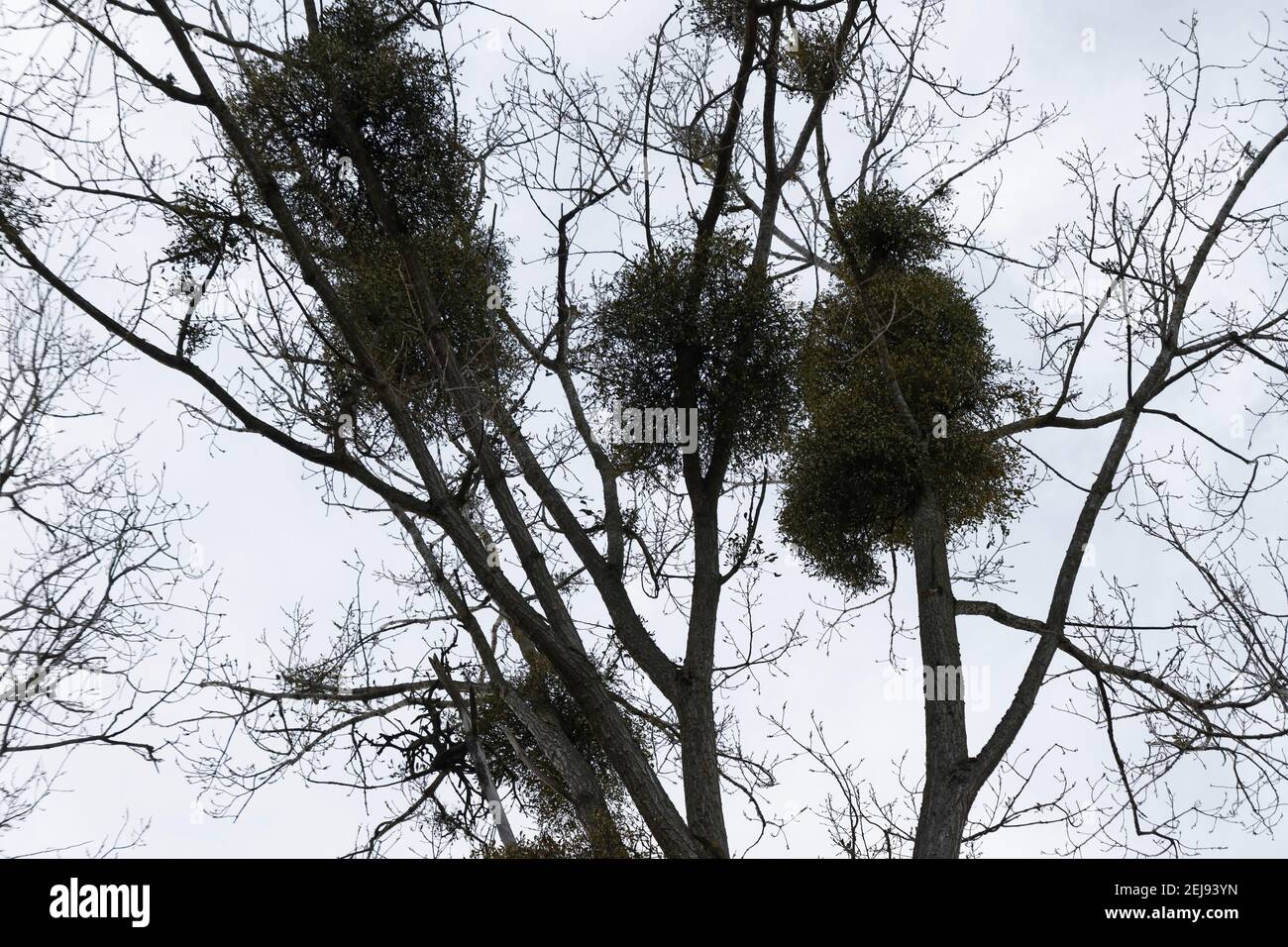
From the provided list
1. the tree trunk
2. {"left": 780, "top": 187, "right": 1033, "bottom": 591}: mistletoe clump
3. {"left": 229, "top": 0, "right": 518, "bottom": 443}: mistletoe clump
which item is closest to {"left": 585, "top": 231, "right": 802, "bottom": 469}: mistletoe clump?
{"left": 780, "top": 187, "right": 1033, "bottom": 591}: mistletoe clump

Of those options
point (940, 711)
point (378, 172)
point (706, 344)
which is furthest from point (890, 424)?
point (378, 172)

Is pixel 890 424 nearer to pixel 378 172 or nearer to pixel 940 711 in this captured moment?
pixel 940 711

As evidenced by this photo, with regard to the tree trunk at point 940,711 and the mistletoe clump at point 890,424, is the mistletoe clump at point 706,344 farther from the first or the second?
the tree trunk at point 940,711

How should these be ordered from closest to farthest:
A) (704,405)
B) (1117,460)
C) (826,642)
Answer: (1117,460) → (704,405) → (826,642)

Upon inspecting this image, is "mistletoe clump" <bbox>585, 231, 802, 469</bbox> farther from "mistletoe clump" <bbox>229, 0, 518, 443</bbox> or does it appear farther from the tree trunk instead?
the tree trunk

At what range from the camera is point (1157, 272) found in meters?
7.91

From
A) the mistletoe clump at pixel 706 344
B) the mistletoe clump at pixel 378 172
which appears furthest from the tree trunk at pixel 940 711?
the mistletoe clump at pixel 378 172

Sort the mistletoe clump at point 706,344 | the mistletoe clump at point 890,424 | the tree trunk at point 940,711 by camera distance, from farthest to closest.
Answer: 1. the mistletoe clump at point 890,424
2. the mistletoe clump at point 706,344
3. the tree trunk at point 940,711
